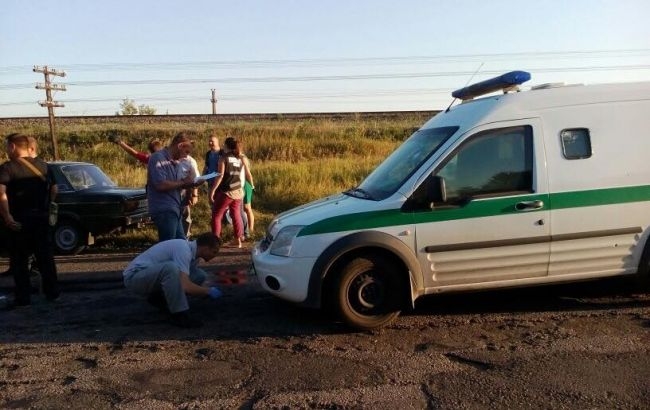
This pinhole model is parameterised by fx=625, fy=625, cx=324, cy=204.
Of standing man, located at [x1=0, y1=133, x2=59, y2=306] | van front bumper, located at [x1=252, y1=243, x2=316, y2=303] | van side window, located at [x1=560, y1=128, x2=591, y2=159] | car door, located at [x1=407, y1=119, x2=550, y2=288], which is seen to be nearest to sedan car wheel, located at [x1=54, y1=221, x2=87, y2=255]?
standing man, located at [x1=0, y1=133, x2=59, y2=306]

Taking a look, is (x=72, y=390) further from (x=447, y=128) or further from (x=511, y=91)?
(x=511, y=91)

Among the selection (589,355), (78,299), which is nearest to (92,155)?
(78,299)

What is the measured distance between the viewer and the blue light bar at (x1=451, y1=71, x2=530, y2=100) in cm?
577

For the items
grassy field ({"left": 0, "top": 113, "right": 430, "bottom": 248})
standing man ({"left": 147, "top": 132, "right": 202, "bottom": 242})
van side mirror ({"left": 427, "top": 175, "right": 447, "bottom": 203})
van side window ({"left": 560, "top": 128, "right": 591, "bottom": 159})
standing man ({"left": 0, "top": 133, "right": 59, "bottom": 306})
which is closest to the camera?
van side mirror ({"left": 427, "top": 175, "right": 447, "bottom": 203})

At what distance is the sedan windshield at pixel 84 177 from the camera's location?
10484mm

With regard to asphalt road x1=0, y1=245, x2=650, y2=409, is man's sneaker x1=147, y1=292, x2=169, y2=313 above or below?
above

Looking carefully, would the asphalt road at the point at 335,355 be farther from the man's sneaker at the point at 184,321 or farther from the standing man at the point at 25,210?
the standing man at the point at 25,210

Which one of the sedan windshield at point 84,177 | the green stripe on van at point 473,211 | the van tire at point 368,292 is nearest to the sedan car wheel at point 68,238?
the sedan windshield at point 84,177

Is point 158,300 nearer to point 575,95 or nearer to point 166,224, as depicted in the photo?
point 166,224

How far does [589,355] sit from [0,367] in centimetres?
447

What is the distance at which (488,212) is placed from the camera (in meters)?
5.36

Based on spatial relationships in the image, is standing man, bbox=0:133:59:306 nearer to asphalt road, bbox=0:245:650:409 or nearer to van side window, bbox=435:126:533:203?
asphalt road, bbox=0:245:650:409

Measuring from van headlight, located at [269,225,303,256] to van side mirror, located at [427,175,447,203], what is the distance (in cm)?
114

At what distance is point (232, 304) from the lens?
21.1ft
